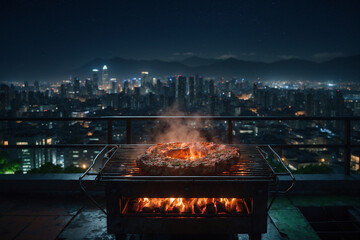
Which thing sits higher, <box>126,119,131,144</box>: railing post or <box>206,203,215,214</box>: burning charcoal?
<box>126,119,131,144</box>: railing post

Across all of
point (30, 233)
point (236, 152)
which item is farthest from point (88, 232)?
point (236, 152)

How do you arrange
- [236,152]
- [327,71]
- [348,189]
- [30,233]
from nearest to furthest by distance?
[236,152]
[30,233]
[348,189]
[327,71]

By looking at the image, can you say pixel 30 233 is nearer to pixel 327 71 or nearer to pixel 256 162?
pixel 256 162

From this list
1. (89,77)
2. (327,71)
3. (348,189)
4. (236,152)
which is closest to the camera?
(236,152)

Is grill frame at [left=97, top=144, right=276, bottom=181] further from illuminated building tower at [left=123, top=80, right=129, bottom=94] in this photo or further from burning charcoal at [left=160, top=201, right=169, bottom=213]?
illuminated building tower at [left=123, top=80, right=129, bottom=94]

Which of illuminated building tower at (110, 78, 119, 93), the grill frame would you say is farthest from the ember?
illuminated building tower at (110, 78, 119, 93)
